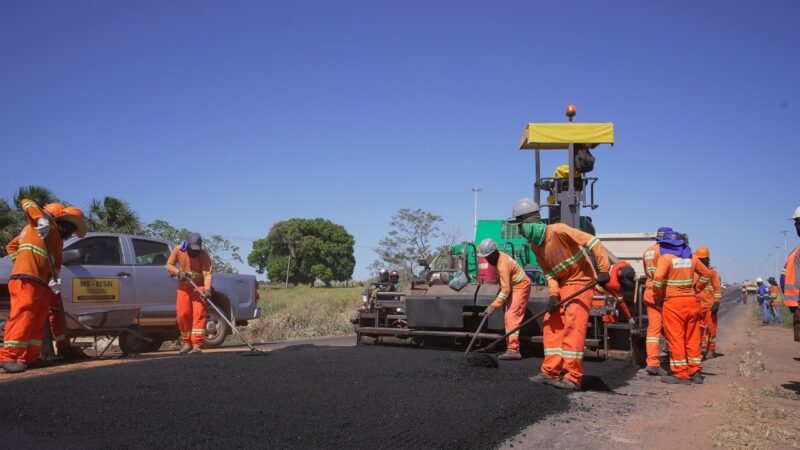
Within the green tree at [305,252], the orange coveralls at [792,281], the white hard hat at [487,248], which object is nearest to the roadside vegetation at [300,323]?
the white hard hat at [487,248]

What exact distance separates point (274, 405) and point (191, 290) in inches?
177

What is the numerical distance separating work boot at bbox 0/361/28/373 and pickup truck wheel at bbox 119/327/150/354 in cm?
213

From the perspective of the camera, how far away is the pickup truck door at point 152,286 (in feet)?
27.6

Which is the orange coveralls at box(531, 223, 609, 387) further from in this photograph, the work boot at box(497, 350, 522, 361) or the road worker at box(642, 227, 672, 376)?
the road worker at box(642, 227, 672, 376)

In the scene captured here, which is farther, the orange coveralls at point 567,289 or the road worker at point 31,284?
the road worker at point 31,284

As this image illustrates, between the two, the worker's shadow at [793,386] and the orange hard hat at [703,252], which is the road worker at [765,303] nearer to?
the orange hard hat at [703,252]

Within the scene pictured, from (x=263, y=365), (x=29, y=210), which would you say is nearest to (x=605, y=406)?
(x=263, y=365)

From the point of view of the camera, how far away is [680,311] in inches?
265

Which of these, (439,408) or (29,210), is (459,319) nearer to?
(439,408)

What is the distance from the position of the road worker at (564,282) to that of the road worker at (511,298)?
93cm

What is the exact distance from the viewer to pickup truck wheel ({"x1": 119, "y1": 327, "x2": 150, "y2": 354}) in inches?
320

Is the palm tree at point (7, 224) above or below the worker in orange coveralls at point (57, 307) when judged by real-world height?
above

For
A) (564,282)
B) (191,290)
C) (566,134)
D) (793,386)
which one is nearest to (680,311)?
(793,386)

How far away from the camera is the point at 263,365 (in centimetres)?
555
